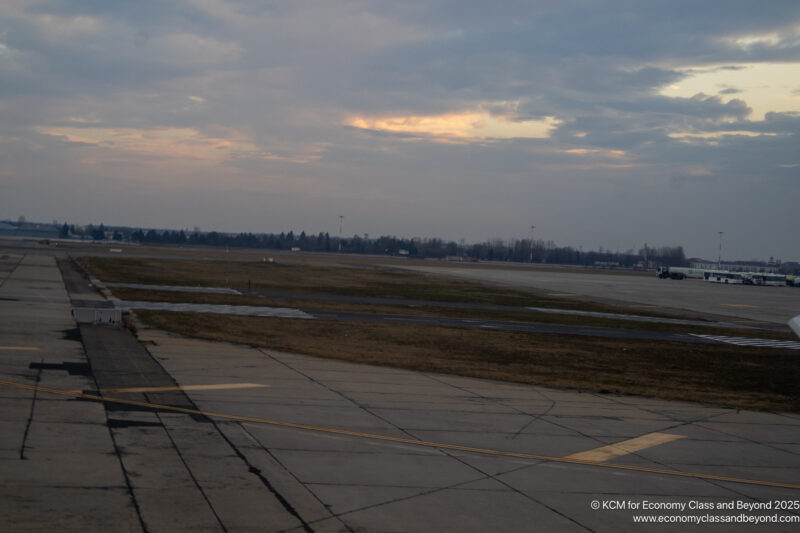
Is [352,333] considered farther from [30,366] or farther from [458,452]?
[458,452]

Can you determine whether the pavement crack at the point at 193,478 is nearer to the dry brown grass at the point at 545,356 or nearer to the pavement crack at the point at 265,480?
the pavement crack at the point at 265,480

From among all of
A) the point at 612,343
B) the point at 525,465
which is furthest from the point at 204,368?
the point at 612,343

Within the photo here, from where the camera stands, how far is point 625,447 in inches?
562

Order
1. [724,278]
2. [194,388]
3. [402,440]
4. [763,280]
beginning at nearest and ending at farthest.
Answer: [402,440], [194,388], [724,278], [763,280]

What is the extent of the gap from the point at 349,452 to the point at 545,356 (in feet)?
57.7

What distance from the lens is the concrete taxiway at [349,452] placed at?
9297mm

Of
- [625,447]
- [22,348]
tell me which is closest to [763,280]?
[625,447]

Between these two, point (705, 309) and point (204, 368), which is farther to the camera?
point (705, 309)

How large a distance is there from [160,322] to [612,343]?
22.6 m

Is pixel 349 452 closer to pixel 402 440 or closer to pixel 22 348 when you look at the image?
pixel 402 440

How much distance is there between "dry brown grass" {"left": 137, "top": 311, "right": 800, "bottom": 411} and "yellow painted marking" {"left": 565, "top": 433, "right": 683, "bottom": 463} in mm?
5697

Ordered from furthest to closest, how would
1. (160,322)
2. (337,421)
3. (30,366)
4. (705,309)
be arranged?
(705,309), (160,322), (30,366), (337,421)

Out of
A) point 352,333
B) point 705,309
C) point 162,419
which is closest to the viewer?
point 162,419

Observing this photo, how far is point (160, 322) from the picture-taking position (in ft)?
98.8
